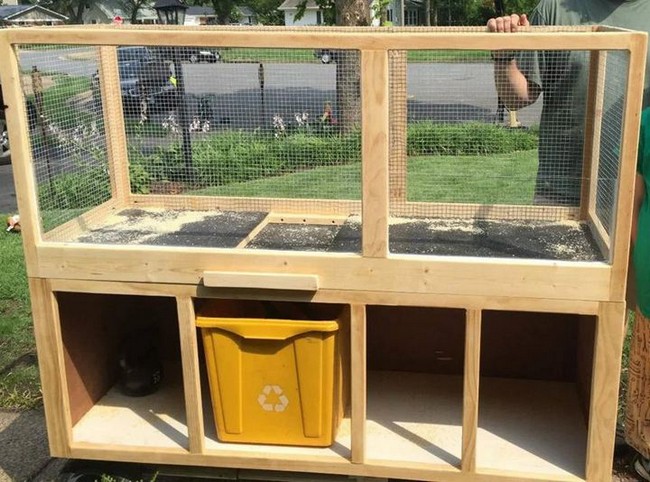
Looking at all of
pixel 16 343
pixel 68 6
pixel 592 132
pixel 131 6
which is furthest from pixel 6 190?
pixel 68 6

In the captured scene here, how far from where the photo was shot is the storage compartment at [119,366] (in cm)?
291

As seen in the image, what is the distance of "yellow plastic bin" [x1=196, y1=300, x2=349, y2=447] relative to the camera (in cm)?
266

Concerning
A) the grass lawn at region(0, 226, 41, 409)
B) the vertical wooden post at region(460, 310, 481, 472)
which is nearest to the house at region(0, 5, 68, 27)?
the grass lawn at region(0, 226, 41, 409)

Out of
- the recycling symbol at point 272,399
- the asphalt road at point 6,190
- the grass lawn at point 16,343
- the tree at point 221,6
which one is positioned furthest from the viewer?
the tree at point 221,6

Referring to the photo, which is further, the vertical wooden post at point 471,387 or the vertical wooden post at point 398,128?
the vertical wooden post at point 398,128

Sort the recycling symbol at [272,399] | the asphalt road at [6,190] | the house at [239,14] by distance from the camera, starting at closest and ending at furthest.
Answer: the recycling symbol at [272,399], the asphalt road at [6,190], the house at [239,14]

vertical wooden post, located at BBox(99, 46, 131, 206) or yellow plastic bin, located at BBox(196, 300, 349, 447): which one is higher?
vertical wooden post, located at BBox(99, 46, 131, 206)

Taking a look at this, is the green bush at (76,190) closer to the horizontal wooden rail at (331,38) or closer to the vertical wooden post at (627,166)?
the horizontal wooden rail at (331,38)

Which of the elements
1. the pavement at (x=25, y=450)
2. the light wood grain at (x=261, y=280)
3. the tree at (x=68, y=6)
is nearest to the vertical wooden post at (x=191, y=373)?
the light wood grain at (x=261, y=280)

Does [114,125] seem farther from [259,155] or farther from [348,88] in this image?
[348,88]

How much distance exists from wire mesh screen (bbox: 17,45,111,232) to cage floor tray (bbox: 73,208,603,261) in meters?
0.16

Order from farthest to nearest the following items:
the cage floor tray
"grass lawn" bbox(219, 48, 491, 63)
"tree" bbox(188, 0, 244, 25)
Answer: "tree" bbox(188, 0, 244, 25)
the cage floor tray
"grass lawn" bbox(219, 48, 491, 63)

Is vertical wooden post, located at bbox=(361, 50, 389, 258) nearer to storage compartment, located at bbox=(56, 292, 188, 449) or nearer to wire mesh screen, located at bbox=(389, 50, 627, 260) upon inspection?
wire mesh screen, located at bbox=(389, 50, 627, 260)

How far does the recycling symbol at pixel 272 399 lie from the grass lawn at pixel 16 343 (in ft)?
4.78
